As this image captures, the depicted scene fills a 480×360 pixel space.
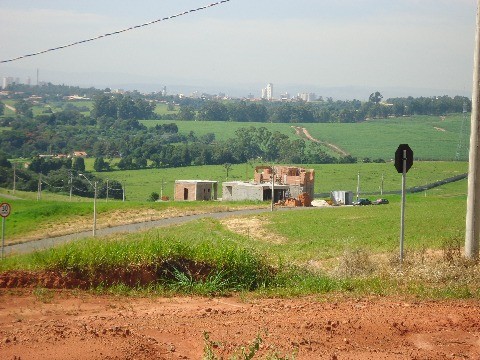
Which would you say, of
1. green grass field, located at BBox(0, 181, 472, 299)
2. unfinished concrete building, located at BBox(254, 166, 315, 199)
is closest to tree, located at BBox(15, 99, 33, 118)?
unfinished concrete building, located at BBox(254, 166, 315, 199)

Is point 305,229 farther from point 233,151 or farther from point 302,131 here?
point 302,131

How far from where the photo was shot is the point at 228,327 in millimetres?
7062

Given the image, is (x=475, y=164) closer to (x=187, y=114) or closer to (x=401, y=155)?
(x=401, y=155)

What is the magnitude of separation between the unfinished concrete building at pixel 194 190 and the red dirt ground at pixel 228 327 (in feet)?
211

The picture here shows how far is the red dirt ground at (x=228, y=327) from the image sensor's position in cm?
619

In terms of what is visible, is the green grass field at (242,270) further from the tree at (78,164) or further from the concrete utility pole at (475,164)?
the tree at (78,164)

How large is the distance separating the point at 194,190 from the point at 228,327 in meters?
66.2

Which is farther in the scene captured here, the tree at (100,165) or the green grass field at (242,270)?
the tree at (100,165)

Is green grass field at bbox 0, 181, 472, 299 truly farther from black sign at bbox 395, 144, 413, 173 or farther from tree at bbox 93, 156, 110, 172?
tree at bbox 93, 156, 110, 172

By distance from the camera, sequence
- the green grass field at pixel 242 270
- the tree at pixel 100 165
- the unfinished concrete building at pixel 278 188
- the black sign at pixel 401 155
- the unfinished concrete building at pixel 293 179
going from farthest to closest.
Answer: the tree at pixel 100 165 < the unfinished concrete building at pixel 293 179 < the unfinished concrete building at pixel 278 188 < the black sign at pixel 401 155 < the green grass field at pixel 242 270

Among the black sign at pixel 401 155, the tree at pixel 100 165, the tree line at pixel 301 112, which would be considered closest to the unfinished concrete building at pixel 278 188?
the tree at pixel 100 165

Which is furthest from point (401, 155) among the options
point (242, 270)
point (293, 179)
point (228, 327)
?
point (293, 179)

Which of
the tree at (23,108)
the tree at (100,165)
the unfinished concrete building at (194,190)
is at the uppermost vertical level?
the tree at (23,108)

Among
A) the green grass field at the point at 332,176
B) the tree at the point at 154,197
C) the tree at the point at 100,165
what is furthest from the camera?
the tree at the point at 100,165
